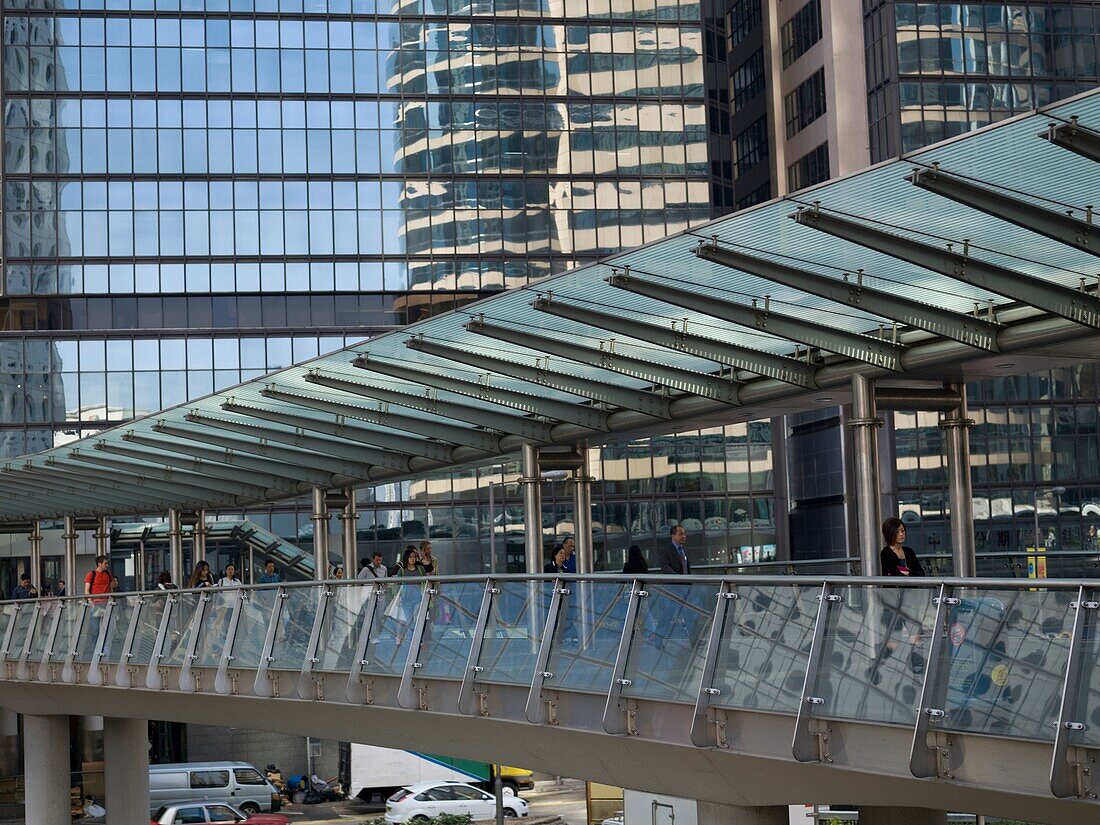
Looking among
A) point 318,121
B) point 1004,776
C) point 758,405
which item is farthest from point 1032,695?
point 318,121

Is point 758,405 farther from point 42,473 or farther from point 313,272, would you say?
point 313,272

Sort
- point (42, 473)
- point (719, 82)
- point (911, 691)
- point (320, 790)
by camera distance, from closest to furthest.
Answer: point (911, 691) < point (42, 473) < point (320, 790) < point (719, 82)

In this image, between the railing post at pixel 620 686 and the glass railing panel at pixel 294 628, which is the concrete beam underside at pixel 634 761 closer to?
Result: the railing post at pixel 620 686

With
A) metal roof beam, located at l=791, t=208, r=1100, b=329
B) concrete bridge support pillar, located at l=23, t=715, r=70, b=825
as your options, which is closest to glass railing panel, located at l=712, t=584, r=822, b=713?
metal roof beam, located at l=791, t=208, r=1100, b=329

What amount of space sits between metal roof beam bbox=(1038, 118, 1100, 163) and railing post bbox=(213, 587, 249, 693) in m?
12.6

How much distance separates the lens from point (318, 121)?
5906 centimetres

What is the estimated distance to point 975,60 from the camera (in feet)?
187

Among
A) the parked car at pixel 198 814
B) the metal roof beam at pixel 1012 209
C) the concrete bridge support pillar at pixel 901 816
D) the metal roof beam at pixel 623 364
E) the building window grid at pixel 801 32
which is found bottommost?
the parked car at pixel 198 814

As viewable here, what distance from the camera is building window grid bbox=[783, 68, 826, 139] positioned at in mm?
64438

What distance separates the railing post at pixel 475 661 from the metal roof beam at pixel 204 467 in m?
11.7

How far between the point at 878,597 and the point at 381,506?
48929 mm

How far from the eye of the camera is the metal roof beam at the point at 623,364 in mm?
16188

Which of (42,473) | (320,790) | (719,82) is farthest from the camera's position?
(719,82)

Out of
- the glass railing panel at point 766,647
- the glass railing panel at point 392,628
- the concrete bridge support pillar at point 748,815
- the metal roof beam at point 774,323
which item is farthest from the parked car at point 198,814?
the glass railing panel at point 766,647
